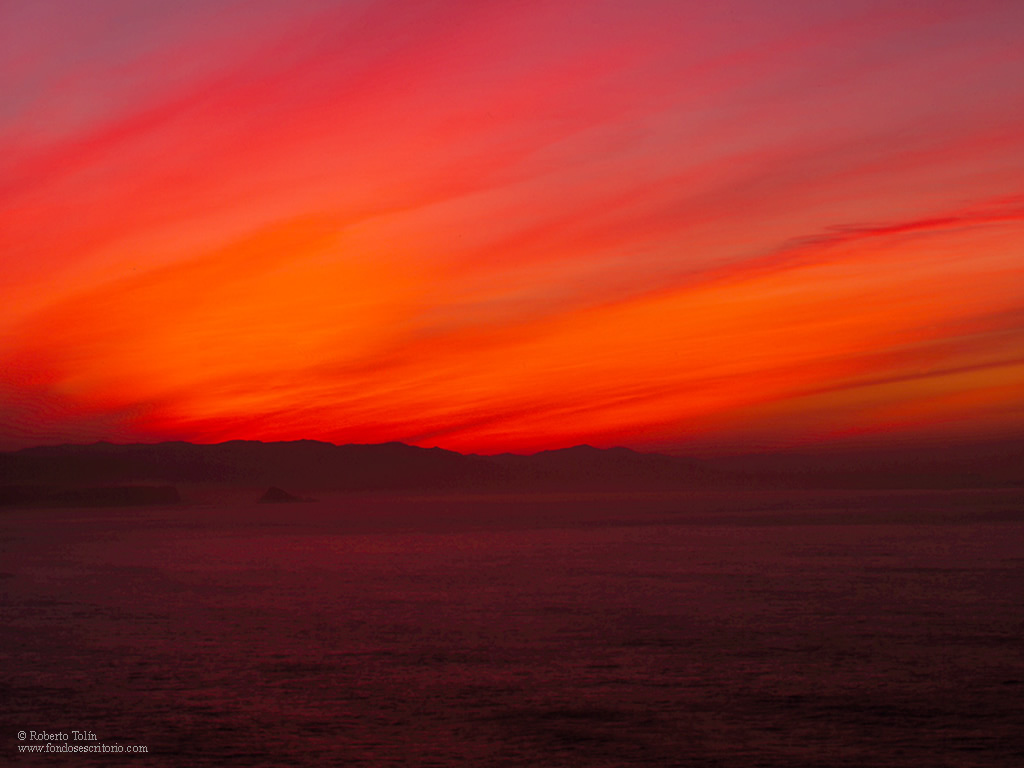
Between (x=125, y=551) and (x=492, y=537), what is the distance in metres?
30.7

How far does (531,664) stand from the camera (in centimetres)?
2748

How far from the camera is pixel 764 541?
262 ft

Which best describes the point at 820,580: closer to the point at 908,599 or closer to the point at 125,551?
the point at 908,599

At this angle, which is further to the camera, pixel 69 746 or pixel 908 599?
pixel 908 599

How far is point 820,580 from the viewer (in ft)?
158

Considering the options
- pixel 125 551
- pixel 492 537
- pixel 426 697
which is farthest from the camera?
pixel 492 537

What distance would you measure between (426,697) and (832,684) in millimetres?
9621

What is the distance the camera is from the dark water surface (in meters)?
20.0

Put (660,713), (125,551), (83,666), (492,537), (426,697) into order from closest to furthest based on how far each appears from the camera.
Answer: (660,713)
(426,697)
(83,666)
(125,551)
(492,537)

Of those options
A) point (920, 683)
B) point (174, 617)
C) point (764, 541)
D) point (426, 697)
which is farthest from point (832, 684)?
point (764, 541)

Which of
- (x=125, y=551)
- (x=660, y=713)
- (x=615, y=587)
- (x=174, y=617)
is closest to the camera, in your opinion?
(x=660, y=713)


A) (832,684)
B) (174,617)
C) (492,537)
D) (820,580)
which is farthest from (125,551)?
(832,684)

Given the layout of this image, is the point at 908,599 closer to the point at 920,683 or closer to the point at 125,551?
the point at 920,683

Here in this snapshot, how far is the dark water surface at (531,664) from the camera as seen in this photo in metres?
20.0
